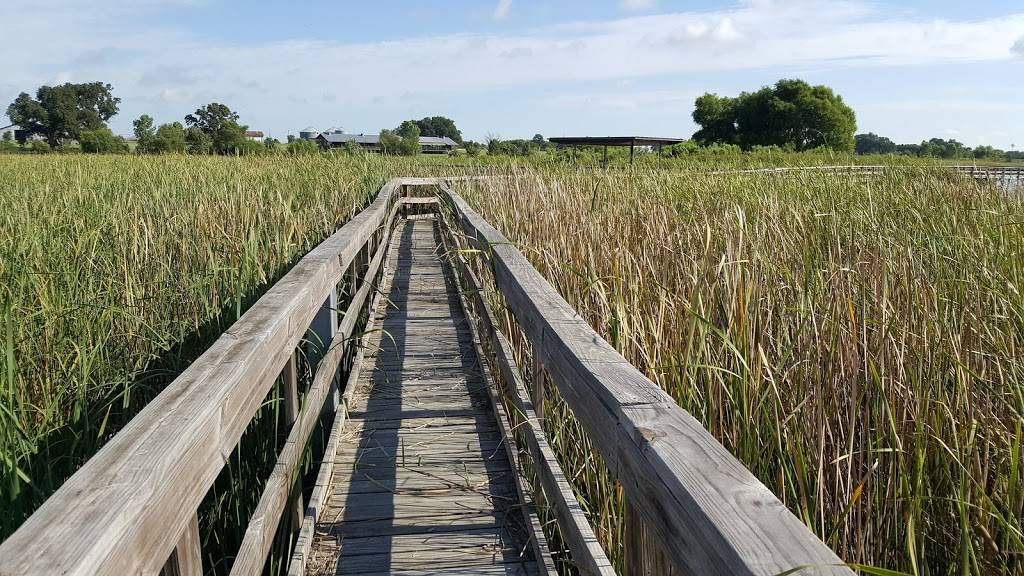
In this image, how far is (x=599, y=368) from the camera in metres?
1.26

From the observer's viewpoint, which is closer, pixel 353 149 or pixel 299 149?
pixel 353 149

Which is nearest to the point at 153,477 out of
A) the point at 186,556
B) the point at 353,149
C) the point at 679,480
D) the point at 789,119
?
the point at 186,556

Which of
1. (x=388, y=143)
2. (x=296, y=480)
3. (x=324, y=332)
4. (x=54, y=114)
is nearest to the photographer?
(x=296, y=480)

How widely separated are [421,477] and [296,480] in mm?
667

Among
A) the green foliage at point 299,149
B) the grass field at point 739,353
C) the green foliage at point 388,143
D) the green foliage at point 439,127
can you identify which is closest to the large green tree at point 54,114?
the green foliage at point 439,127

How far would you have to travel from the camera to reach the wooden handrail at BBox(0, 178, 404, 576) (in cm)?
71

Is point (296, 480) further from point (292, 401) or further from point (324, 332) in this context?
point (324, 332)

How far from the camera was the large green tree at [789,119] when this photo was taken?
5741 cm

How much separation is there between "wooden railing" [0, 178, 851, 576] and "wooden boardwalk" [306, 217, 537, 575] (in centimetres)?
23

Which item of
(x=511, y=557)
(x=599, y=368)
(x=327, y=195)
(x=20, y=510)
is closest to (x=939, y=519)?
(x=599, y=368)

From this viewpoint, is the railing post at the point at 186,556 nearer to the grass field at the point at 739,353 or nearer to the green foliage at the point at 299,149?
the grass field at the point at 739,353

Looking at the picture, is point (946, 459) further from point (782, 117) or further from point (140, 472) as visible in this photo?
point (782, 117)

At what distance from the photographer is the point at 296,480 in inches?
78.7

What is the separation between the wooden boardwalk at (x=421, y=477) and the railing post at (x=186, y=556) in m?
0.90
